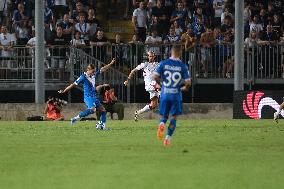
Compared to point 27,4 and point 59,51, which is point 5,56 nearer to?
point 59,51

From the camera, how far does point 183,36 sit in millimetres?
34281

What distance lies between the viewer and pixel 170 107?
68.3 feet

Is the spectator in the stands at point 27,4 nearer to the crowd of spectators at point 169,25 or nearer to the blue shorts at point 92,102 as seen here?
the crowd of spectators at point 169,25

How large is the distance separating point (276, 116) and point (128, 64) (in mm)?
6944

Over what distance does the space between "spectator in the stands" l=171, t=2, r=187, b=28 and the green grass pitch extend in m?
9.54

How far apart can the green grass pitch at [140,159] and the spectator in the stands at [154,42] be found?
324 inches

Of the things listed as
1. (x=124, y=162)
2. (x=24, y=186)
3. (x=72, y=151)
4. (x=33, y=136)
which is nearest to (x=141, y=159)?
(x=124, y=162)

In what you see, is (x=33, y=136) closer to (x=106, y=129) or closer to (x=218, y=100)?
(x=106, y=129)

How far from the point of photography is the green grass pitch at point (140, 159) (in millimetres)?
13359

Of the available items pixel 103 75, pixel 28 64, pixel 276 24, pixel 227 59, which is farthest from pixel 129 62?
pixel 276 24

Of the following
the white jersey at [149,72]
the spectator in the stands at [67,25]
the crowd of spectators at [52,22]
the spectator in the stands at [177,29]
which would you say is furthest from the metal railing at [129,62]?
the white jersey at [149,72]

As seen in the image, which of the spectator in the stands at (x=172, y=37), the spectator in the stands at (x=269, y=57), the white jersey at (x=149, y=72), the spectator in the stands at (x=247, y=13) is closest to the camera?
→ the white jersey at (x=149, y=72)

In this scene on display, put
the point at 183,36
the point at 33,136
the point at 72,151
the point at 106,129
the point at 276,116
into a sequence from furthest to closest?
the point at 183,36 → the point at 276,116 → the point at 106,129 → the point at 33,136 → the point at 72,151

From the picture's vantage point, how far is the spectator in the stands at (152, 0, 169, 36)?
3544 cm
